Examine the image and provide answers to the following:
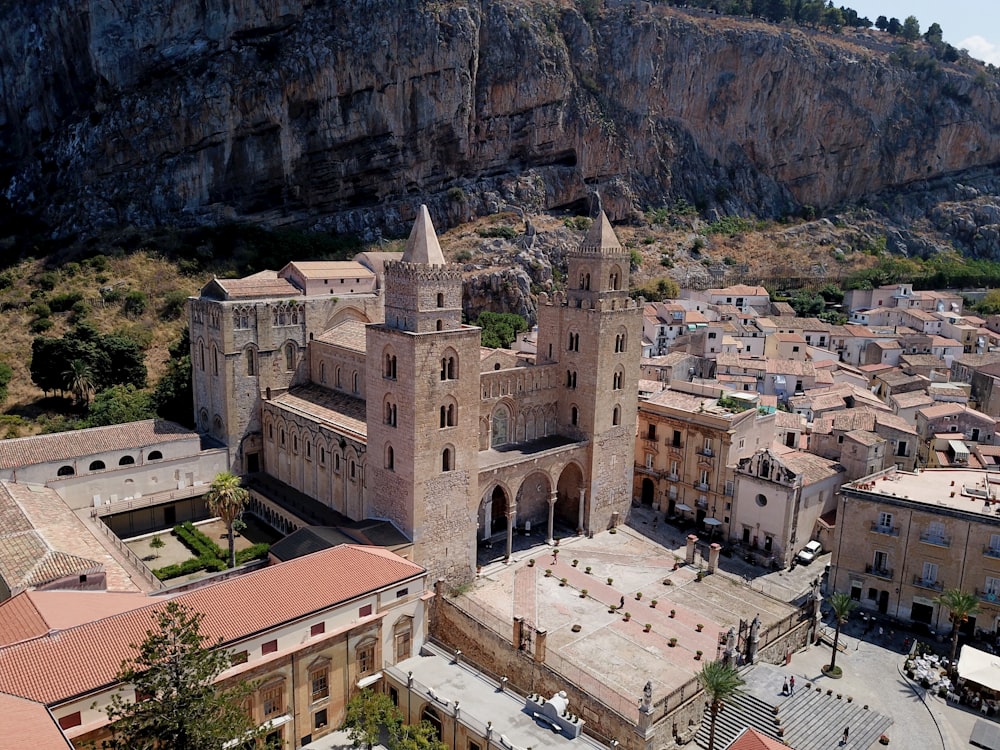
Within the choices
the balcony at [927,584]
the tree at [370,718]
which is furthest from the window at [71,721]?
the balcony at [927,584]

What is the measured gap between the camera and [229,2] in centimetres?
7738

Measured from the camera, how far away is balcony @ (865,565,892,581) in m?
35.1

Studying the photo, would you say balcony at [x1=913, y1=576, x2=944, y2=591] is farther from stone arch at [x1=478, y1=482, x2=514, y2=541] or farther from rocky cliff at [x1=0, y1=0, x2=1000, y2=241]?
rocky cliff at [x1=0, y1=0, x2=1000, y2=241]

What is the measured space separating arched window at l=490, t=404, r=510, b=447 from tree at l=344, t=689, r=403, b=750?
16732 mm

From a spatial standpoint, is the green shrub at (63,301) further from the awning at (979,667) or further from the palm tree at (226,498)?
the awning at (979,667)

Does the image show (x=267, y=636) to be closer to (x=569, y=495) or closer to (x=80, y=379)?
(x=569, y=495)

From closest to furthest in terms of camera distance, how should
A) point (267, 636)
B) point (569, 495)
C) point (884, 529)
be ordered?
1. point (267, 636)
2. point (884, 529)
3. point (569, 495)

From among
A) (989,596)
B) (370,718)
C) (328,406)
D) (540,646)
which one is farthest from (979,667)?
(328,406)

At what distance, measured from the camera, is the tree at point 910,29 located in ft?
459

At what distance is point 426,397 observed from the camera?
31.9 metres

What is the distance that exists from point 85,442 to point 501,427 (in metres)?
22.5

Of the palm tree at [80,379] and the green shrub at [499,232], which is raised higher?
the green shrub at [499,232]

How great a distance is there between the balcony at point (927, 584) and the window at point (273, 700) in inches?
1097

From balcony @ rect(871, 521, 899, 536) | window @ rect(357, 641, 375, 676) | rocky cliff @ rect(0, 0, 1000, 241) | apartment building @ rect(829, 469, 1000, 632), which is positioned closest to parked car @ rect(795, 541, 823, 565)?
apartment building @ rect(829, 469, 1000, 632)
